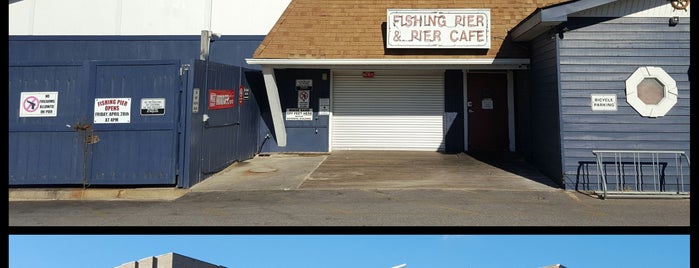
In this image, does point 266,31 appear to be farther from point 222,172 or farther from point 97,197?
point 97,197

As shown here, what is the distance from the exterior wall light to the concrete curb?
337 inches

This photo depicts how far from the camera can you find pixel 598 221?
6.79 m

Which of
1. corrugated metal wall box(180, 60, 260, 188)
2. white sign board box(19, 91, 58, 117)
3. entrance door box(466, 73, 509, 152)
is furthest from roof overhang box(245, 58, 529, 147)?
white sign board box(19, 91, 58, 117)

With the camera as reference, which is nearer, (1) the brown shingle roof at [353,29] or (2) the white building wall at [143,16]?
(1) the brown shingle roof at [353,29]

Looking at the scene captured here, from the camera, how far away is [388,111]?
1422 cm

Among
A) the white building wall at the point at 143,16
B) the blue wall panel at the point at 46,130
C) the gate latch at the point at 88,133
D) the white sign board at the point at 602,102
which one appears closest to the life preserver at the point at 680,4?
the white sign board at the point at 602,102

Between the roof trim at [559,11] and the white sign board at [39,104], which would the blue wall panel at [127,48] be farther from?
the roof trim at [559,11]

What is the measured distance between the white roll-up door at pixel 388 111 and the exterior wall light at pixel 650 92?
18.8ft

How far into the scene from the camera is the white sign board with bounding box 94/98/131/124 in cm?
935

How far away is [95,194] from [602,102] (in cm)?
962

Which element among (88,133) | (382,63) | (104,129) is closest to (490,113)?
(382,63)

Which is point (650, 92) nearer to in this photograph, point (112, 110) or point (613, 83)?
point (613, 83)

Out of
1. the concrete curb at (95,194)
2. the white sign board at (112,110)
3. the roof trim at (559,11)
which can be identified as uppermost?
the roof trim at (559,11)

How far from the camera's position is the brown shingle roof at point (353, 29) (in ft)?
40.5
